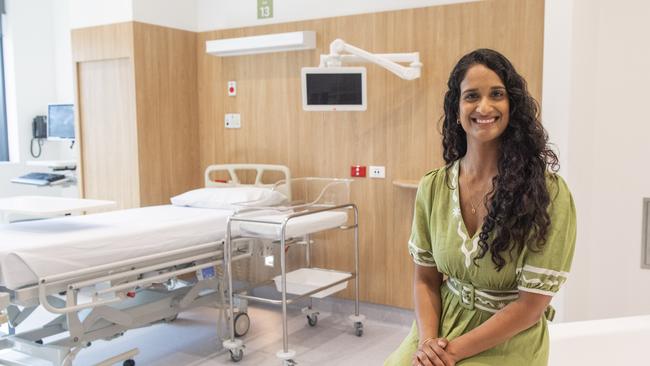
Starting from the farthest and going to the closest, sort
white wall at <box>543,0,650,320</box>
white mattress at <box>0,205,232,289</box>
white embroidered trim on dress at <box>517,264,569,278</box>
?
white wall at <box>543,0,650,320</box> < white mattress at <box>0,205,232,289</box> < white embroidered trim on dress at <box>517,264,569,278</box>

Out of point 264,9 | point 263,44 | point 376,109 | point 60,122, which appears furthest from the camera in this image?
point 60,122

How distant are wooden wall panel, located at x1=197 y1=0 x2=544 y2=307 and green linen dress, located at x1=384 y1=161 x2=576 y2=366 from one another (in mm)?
2257

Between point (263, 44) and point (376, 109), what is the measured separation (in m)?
1.01

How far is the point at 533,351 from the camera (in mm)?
1702

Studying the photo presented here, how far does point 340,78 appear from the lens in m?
4.06

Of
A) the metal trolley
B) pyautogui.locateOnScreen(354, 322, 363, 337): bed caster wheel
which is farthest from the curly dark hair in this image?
pyautogui.locateOnScreen(354, 322, 363, 337): bed caster wheel

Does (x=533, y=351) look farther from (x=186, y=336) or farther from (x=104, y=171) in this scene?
(x=104, y=171)

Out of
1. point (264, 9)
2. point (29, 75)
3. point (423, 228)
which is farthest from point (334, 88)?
point (29, 75)

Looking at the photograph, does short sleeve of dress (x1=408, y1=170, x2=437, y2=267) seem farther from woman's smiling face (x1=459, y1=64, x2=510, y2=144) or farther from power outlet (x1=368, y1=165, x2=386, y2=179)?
power outlet (x1=368, y1=165, x2=386, y2=179)

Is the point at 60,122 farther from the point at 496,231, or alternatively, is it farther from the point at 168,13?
the point at 496,231

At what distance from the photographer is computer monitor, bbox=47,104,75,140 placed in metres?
6.01

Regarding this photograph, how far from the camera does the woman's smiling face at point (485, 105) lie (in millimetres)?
1681

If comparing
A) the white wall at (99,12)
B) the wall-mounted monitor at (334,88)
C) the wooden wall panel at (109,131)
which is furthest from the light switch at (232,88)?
the wall-mounted monitor at (334,88)

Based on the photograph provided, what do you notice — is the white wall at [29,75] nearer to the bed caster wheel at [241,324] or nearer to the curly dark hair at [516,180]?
the bed caster wheel at [241,324]
